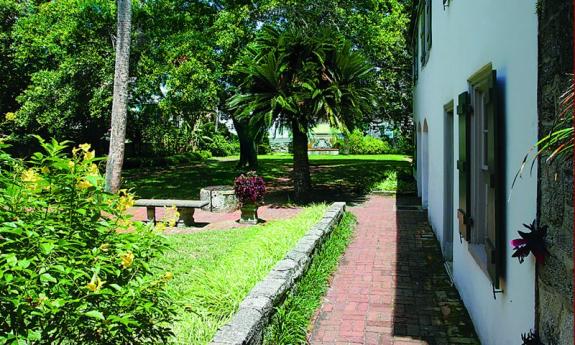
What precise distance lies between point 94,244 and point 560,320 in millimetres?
2673

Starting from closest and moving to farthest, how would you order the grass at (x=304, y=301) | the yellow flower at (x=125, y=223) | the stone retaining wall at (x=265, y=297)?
1. the yellow flower at (x=125, y=223)
2. the stone retaining wall at (x=265, y=297)
3. the grass at (x=304, y=301)

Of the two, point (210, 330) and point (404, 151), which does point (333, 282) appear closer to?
point (210, 330)

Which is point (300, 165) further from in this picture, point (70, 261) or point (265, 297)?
point (70, 261)

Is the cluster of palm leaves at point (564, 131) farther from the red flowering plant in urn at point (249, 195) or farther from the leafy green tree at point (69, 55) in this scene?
the leafy green tree at point (69, 55)

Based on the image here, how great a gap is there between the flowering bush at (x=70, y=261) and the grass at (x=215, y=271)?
433 millimetres

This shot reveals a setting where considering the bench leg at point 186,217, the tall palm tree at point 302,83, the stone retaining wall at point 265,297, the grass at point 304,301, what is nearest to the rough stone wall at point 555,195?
the stone retaining wall at point 265,297

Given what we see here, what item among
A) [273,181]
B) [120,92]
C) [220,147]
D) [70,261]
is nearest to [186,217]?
[120,92]

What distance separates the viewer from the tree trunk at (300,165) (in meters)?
14.2

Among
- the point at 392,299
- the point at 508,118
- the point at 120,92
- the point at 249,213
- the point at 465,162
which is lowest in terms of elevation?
the point at 392,299

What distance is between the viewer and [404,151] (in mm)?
35938

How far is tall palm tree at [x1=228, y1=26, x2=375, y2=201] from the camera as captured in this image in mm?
12898

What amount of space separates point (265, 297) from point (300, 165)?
10.1 m

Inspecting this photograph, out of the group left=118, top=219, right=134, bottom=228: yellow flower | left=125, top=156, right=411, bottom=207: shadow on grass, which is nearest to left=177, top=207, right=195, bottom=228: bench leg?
left=125, top=156, right=411, bottom=207: shadow on grass

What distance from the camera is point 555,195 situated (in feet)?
7.73
